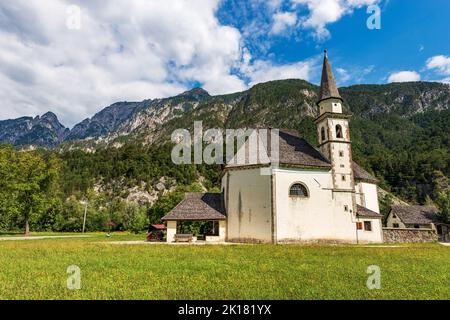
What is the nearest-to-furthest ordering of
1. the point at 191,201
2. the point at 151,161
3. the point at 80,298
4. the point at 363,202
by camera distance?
the point at 80,298 → the point at 191,201 → the point at 363,202 → the point at 151,161

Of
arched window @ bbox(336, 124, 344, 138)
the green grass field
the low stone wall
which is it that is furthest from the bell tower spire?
the green grass field

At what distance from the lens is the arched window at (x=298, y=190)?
27.0m

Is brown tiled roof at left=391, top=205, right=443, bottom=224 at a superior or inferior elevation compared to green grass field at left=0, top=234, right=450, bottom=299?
superior

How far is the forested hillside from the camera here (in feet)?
151

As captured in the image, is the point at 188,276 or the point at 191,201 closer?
the point at 188,276

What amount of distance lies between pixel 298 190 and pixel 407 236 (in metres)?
14.8

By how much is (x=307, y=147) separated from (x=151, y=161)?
10087 cm

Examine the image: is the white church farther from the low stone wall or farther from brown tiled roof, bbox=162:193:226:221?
the low stone wall

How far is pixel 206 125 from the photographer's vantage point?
578ft

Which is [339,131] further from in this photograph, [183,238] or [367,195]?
[183,238]

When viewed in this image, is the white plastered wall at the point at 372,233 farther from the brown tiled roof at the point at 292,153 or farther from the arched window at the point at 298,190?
the brown tiled roof at the point at 292,153

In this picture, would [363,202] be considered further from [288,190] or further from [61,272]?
[61,272]
